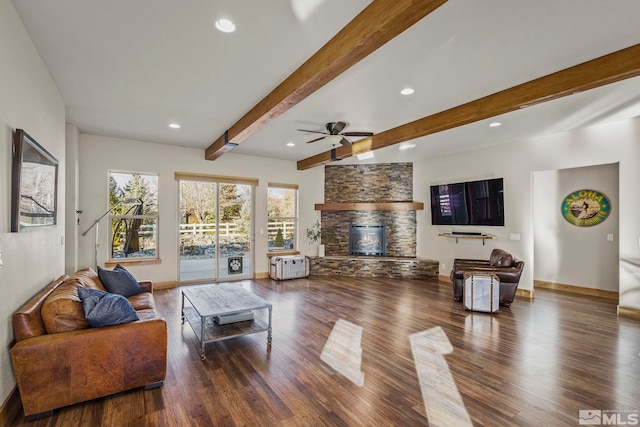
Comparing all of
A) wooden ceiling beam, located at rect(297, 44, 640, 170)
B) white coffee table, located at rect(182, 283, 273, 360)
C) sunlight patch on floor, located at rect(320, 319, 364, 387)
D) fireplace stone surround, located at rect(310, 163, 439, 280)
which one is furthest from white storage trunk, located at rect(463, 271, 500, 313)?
white coffee table, located at rect(182, 283, 273, 360)

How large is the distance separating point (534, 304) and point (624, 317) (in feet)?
3.50

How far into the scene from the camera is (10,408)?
218 cm

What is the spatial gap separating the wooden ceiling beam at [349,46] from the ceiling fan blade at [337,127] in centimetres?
114

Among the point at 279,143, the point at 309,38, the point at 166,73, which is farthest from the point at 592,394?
the point at 279,143

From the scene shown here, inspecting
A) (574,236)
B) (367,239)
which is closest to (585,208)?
(574,236)

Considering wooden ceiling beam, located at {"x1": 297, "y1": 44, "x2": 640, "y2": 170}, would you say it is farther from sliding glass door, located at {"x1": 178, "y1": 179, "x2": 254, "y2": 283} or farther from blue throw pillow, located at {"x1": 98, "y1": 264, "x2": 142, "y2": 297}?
blue throw pillow, located at {"x1": 98, "y1": 264, "x2": 142, "y2": 297}

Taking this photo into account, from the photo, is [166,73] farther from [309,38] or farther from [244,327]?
[244,327]

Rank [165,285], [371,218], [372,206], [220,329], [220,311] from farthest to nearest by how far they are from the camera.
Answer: [371,218]
[372,206]
[165,285]
[220,329]
[220,311]

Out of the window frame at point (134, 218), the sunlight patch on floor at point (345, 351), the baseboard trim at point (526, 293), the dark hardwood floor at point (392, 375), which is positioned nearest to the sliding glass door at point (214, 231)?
the window frame at point (134, 218)

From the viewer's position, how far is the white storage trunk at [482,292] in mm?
4586

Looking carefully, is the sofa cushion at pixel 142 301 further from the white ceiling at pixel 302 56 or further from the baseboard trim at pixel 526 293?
the baseboard trim at pixel 526 293

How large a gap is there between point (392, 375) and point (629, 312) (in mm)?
4215

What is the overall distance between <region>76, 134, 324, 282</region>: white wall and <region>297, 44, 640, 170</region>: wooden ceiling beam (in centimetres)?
319

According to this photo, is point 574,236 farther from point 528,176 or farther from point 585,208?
point 528,176
